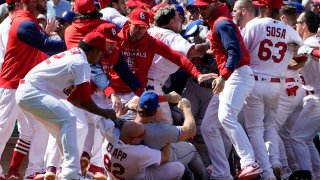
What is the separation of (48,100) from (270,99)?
9.04 ft

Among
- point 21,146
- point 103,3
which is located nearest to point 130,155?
point 21,146

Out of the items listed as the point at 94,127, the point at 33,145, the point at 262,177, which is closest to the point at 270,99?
the point at 262,177

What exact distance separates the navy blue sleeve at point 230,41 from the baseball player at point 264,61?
58 centimetres

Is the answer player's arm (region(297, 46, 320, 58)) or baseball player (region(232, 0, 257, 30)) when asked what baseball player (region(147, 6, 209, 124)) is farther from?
player's arm (region(297, 46, 320, 58))

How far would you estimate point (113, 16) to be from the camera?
12.2 meters

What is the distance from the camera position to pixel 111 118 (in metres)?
9.87

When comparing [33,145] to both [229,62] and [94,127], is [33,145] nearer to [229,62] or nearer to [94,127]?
[94,127]

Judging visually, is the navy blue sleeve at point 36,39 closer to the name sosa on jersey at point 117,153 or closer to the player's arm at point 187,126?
the name sosa on jersey at point 117,153

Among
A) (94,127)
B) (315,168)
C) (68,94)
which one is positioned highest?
(68,94)

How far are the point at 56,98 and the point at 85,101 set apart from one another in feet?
1.39

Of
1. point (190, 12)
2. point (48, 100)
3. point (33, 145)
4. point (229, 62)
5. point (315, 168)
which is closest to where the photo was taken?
point (48, 100)

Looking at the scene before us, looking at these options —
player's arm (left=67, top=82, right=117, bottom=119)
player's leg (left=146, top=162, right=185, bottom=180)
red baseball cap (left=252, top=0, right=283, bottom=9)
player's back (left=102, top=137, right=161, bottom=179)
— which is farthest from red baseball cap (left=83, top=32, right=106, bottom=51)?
red baseball cap (left=252, top=0, right=283, bottom=9)

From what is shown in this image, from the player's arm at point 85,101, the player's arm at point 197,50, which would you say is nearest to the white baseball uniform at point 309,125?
the player's arm at point 197,50

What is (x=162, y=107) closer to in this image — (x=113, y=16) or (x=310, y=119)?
(x=113, y=16)
